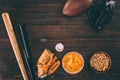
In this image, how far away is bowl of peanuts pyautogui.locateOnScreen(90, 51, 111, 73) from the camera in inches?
77.5

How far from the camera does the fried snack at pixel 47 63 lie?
1966 millimetres

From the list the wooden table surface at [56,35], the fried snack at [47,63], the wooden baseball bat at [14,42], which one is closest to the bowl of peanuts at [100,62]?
the wooden table surface at [56,35]

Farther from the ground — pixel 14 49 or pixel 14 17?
pixel 14 17

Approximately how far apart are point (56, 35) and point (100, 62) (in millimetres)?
282

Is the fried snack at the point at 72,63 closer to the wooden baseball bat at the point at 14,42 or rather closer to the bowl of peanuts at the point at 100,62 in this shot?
the bowl of peanuts at the point at 100,62

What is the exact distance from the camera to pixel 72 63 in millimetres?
1972

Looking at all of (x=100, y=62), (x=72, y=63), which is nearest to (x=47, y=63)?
(x=72, y=63)

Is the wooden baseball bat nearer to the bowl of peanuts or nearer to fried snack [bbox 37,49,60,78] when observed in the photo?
fried snack [bbox 37,49,60,78]

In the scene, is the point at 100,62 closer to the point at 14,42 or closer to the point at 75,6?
the point at 75,6

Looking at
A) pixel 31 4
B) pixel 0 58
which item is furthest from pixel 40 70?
pixel 31 4

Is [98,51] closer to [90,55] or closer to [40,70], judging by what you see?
[90,55]

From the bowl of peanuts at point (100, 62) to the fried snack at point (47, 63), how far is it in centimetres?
19

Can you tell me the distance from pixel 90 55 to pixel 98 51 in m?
0.05

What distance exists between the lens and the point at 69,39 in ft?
6.54
